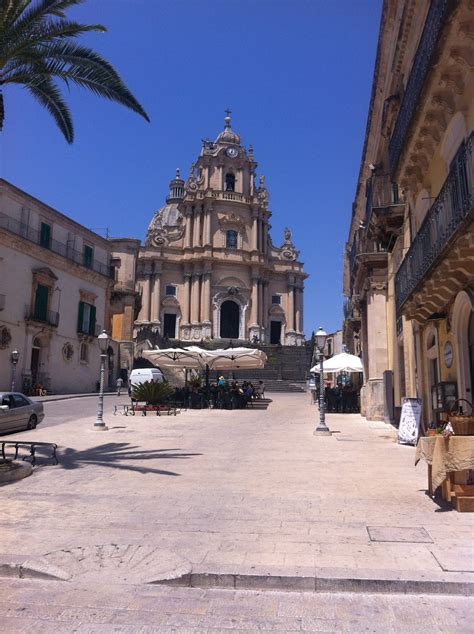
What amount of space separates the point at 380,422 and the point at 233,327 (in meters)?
35.8

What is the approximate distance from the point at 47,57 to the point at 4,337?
21.7m

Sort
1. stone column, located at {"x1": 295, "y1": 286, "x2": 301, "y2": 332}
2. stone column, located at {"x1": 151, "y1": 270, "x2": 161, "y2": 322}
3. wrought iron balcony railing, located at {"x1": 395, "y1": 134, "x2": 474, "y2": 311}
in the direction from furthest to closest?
stone column, located at {"x1": 295, "y1": 286, "x2": 301, "y2": 332}, stone column, located at {"x1": 151, "y1": 270, "x2": 161, "y2": 322}, wrought iron balcony railing, located at {"x1": 395, "y1": 134, "x2": 474, "y2": 311}

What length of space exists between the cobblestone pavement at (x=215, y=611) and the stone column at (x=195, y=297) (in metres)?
47.4

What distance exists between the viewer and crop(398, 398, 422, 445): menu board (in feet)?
37.4

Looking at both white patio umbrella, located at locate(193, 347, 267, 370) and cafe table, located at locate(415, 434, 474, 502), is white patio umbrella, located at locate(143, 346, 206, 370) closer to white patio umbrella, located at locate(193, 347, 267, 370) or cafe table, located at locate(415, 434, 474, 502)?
white patio umbrella, located at locate(193, 347, 267, 370)

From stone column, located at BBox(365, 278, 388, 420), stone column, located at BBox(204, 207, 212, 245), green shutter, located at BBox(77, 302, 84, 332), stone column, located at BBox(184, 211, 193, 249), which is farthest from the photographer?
stone column, located at BBox(184, 211, 193, 249)

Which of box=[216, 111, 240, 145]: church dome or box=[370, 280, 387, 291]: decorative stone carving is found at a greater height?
box=[216, 111, 240, 145]: church dome

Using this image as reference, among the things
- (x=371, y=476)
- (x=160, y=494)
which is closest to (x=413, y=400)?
(x=371, y=476)

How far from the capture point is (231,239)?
176 feet

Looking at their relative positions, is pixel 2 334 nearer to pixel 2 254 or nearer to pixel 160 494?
pixel 2 254

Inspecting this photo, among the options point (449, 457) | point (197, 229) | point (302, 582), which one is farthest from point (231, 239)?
point (302, 582)

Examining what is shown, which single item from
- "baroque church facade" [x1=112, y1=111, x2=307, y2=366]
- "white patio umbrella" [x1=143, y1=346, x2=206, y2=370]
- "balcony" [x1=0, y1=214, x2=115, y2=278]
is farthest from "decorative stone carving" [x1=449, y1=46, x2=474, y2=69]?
"baroque church facade" [x1=112, y1=111, x2=307, y2=366]

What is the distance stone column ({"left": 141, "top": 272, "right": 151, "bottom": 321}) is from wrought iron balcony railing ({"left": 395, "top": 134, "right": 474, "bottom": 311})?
139ft

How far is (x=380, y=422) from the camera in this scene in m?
17.5
